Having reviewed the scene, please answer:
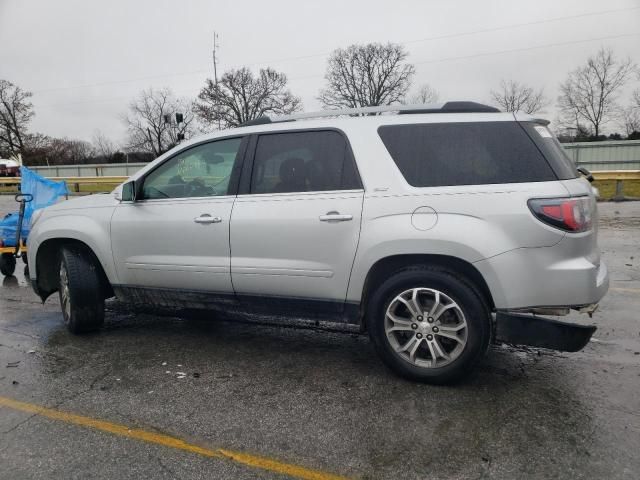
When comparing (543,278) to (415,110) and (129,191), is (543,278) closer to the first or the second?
(415,110)

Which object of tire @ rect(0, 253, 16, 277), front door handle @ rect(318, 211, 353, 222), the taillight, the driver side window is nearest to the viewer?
the taillight

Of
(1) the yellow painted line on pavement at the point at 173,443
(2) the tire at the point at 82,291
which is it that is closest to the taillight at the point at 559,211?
(1) the yellow painted line on pavement at the point at 173,443

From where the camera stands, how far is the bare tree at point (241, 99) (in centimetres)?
5828

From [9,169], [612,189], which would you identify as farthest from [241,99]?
[612,189]

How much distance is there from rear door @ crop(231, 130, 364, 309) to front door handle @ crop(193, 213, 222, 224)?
15cm

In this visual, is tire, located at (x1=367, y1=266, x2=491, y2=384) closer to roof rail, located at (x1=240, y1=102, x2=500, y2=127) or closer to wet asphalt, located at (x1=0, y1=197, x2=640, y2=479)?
wet asphalt, located at (x1=0, y1=197, x2=640, y2=479)

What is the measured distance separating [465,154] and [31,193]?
6.55 meters

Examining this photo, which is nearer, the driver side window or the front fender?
the driver side window

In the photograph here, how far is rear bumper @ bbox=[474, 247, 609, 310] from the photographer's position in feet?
10.2

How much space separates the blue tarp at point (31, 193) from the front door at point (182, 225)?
12.1 feet

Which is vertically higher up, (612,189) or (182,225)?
(182,225)

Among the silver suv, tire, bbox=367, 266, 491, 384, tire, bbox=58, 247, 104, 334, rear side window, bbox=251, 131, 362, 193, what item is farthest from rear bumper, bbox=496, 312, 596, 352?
tire, bbox=58, 247, 104, 334

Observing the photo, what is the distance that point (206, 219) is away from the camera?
4078 millimetres

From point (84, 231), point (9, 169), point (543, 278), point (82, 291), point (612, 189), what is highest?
point (9, 169)
